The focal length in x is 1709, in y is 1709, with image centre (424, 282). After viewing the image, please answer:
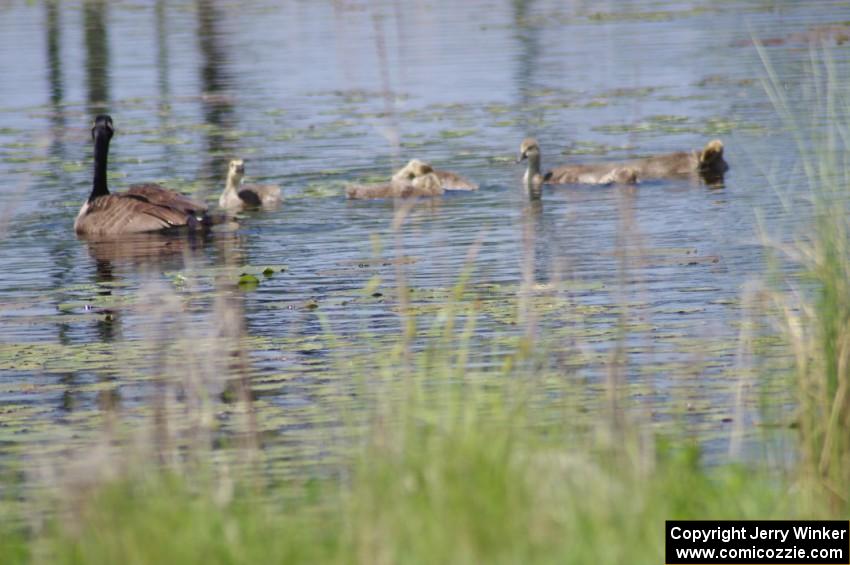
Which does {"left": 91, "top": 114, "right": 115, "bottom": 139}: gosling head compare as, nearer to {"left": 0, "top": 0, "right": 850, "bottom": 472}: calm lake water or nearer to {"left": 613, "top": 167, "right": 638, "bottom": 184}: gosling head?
{"left": 0, "top": 0, "right": 850, "bottom": 472}: calm lake water

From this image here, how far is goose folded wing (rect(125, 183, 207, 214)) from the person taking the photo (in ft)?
57.2

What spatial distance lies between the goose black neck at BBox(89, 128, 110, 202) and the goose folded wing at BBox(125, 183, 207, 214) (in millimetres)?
589

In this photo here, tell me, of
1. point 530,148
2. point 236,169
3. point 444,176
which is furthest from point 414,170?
point 236,169

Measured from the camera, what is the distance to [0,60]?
123 feet

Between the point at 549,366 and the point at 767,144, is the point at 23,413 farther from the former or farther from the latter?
the point at 767,144

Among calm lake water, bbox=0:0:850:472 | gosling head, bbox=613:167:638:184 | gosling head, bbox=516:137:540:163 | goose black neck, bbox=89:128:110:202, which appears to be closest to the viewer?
calm lake water, bbox=0:0:850:472

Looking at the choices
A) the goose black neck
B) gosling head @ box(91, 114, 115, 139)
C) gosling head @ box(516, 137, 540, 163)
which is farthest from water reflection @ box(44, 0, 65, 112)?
gosling head @ box(516, 137, 540, 163)

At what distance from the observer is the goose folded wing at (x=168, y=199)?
57.2 feet

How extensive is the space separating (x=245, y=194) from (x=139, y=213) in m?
1.45

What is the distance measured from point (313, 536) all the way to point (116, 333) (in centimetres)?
595

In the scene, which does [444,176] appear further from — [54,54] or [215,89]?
[54,54]

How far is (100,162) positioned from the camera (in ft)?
60.4

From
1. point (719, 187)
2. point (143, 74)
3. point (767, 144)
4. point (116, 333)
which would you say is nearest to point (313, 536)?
point (116, 333)
